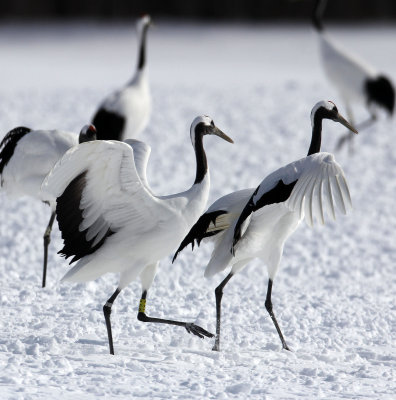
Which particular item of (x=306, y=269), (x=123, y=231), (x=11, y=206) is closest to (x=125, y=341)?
(x=123, y=231)

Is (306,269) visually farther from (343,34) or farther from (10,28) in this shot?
(10,28)

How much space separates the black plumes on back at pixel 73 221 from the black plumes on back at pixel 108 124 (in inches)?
110

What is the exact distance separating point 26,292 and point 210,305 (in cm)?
102

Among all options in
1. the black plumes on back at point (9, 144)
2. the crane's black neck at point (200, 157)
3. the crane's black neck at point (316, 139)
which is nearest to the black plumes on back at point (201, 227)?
the crane's black neck at point (200, 157)

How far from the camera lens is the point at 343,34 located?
23.2 m

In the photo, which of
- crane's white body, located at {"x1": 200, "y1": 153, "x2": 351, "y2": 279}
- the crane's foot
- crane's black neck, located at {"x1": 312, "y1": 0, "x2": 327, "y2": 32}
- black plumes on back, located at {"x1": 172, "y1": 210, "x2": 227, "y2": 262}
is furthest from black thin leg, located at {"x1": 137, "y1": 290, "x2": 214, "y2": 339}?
crane's black neck, located at {"x1": 312, "y1": 0, "x2": 327, "y2": 32}

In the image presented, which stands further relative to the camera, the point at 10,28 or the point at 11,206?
the point at 10,28

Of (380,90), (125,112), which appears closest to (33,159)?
(125,112)

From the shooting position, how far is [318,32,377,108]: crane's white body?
9.94 metres

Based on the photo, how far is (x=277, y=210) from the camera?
4.17 meters

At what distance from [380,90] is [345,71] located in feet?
1.44

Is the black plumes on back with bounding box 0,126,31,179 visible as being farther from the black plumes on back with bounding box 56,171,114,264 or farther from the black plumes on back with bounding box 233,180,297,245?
the black plumes on back with bounding box 233,180,297,245

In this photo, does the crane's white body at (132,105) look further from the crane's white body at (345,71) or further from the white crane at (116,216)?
the white crane at (116,216)

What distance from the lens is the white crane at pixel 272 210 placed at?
152 inches
